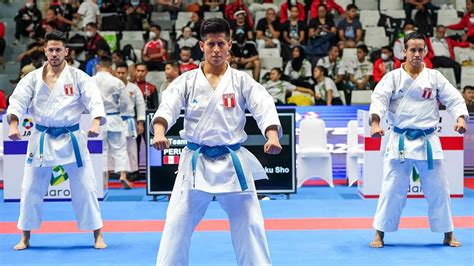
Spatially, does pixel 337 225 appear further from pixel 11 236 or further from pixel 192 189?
pixel 192 189

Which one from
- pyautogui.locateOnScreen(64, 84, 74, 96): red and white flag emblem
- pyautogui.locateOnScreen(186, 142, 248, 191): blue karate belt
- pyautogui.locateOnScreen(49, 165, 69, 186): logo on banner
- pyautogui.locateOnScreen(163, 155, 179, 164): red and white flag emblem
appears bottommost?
pyautogui.locateOnScreen(49, 165, 69, 186): logo on banner

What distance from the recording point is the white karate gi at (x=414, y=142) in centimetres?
757

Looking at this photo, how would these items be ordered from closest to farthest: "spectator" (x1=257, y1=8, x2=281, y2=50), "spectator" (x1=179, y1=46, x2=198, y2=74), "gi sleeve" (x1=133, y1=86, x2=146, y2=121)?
"gi sleeve" (x1=133, y1=86, x2=146, y2=121), "spectator" (x1=179, y1=46, x2=198, y2=74), "spectator" (x1=257, y1=8, x2=281, y2=50)

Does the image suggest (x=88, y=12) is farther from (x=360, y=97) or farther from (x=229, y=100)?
(x=229, y=100)

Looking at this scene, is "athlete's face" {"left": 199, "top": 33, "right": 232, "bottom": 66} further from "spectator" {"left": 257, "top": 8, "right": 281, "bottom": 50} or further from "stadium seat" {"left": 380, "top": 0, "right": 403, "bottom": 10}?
"stadium seat" {"left": 380, "top": 0, "right": 403, "bottom": 10}

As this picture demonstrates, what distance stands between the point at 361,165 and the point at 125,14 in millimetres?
8566

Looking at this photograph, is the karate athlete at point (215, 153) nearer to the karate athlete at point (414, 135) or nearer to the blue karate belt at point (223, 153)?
the blue karate belt at point (223, 153)

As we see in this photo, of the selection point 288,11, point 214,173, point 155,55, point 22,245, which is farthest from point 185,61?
point 214,173

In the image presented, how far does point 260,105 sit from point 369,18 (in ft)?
45.7

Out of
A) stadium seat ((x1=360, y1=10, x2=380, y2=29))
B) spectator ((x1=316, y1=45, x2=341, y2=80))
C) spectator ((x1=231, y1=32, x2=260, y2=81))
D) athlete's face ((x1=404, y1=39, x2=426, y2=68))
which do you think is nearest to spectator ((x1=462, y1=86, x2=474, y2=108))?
spectator ((x1=316, y1=45, x2=341, y2=80))

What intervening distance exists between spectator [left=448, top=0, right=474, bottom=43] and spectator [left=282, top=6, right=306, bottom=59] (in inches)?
140

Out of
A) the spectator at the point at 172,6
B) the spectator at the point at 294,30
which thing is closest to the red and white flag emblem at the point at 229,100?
the spectator at the point at 294,30

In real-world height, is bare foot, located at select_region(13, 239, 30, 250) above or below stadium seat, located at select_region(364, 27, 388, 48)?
below

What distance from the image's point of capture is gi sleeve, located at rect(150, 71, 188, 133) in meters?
5.25
